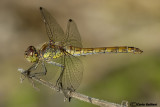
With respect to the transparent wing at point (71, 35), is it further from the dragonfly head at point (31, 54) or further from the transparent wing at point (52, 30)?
the dragonfly head at point (31, 54)

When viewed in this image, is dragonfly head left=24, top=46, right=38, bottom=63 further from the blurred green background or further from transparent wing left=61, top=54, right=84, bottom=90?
the blurred green background

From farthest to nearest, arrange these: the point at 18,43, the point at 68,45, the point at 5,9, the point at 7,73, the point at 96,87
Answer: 1. the point at 5,9
2. the point at 18,43
3. the point at 7,73
4. the point at 96,87
5. the point at 68,45

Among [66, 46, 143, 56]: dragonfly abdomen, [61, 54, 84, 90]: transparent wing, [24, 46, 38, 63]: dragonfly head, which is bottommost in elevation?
[61, 54, 84, 90]: transparent wing

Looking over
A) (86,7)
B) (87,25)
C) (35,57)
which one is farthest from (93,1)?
(35,57)

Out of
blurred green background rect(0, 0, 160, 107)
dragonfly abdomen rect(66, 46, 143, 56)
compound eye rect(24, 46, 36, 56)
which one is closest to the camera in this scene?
compound eye rect(24, 46, 36, 56)

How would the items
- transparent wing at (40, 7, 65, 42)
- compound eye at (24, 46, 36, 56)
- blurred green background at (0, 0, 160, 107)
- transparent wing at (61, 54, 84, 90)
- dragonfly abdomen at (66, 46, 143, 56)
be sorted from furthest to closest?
blurred green background at (0, 0, 160, 107)
dragonfly abdomen at (66, 46, 143, 56)
transparent wing at (40, 7, 65, 42)
compound eye at (24, 46, 36, 56)
transparent wing at (61, 54, 84, 90)

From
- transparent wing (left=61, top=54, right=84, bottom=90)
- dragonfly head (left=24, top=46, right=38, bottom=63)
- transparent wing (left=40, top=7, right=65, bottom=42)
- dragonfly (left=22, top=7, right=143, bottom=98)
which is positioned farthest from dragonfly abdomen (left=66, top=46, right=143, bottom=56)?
dragonfly head (left=24, top=46, right=38, bottom=63)

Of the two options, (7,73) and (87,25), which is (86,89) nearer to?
(7,73)

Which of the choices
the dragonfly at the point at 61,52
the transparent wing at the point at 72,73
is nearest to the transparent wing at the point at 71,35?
the dragonfly at the point at 61,52
